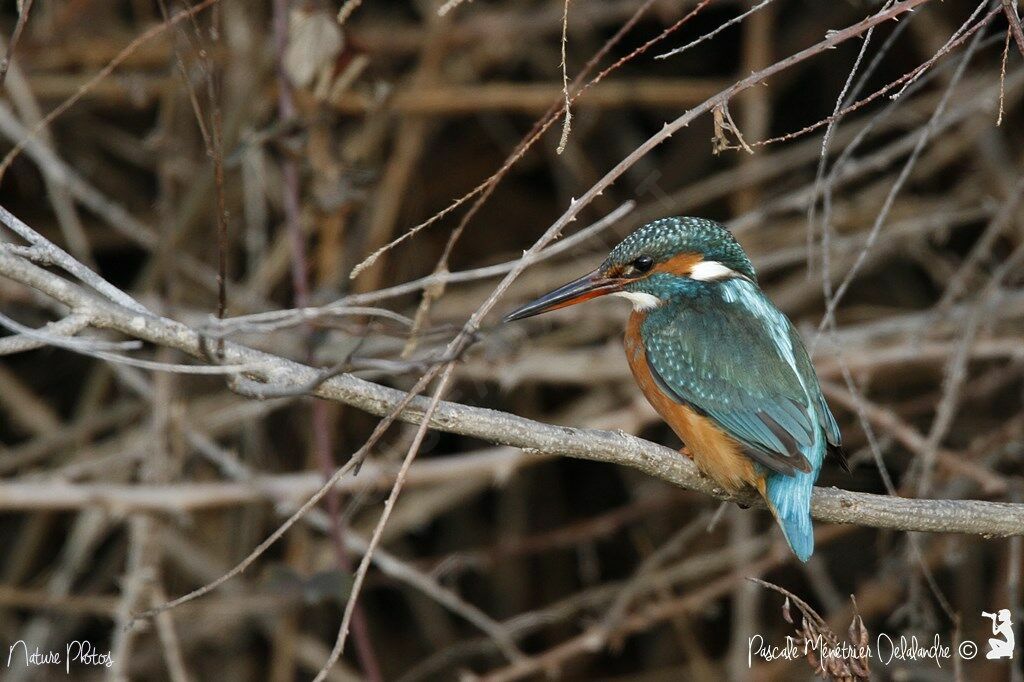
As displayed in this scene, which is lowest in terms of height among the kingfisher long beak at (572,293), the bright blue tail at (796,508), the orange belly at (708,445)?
the bright blue tail at (796,508)

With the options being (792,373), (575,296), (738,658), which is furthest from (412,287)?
(738,658)

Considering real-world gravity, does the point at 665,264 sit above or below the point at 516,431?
above

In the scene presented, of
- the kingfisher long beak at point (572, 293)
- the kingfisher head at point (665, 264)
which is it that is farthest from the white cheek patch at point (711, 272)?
the kingfisher long beak at point (572, 293)

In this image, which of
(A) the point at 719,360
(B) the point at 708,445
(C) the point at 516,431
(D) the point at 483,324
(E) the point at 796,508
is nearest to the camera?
(C) the point at 516,431

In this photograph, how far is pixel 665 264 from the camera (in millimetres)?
2143

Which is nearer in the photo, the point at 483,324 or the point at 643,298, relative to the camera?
the point at 643,298

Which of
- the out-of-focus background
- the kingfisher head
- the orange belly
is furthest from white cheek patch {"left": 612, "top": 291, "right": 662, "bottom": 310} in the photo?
the out-of-focus background

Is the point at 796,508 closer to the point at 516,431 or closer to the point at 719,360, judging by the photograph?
the point at 719,360

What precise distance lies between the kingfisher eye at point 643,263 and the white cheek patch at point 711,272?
9 centimetres

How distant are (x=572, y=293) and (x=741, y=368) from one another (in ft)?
1.09

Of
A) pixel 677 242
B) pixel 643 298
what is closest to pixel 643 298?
pixel 643 298

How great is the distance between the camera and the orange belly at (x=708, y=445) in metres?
1.88

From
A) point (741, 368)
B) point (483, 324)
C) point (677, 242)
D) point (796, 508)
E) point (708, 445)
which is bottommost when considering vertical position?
point (796, 508)

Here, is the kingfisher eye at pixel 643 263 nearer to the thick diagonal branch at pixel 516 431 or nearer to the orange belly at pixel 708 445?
the orange belly at pixel 708 445
